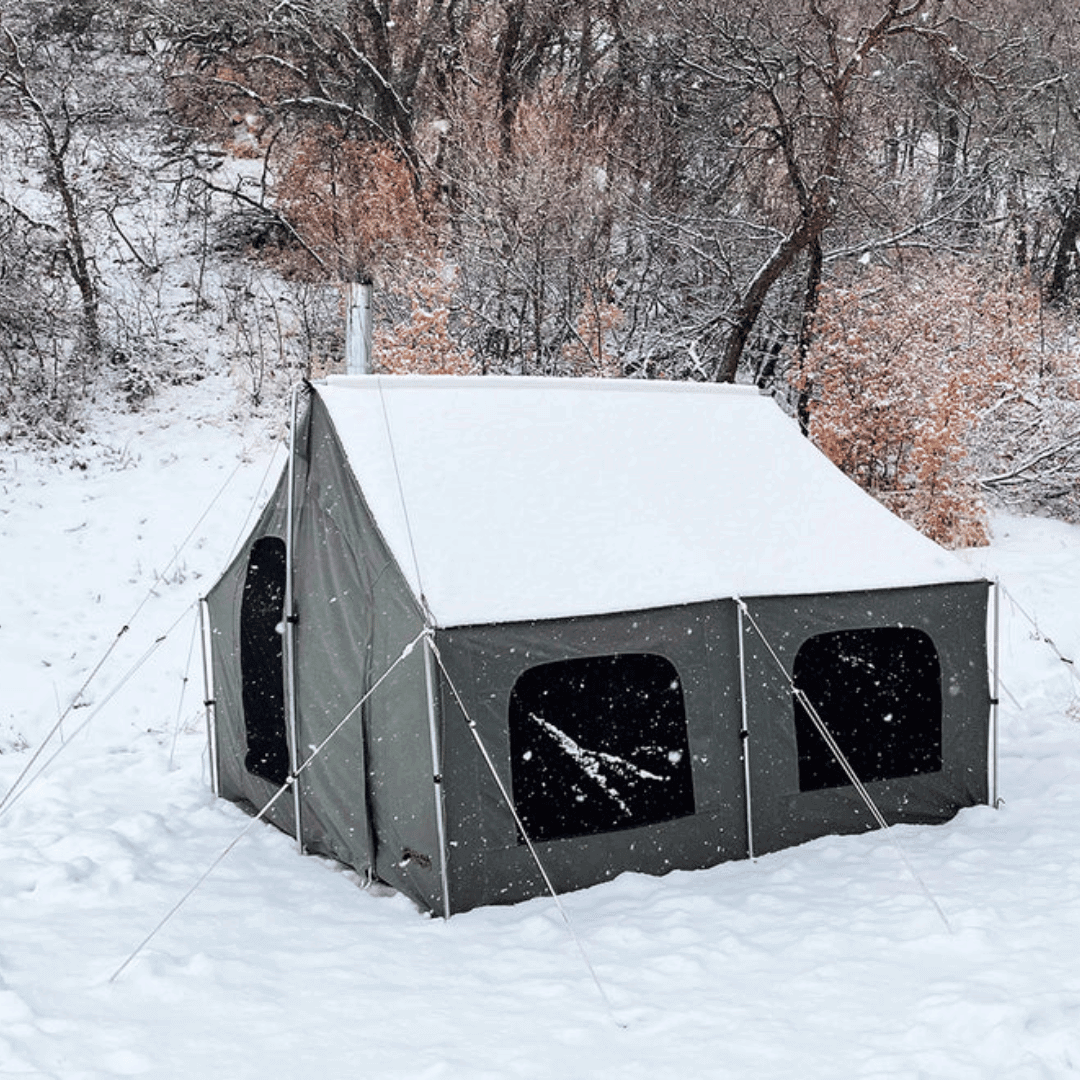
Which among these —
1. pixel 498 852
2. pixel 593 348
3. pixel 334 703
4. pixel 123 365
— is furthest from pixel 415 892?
pixel 123 365

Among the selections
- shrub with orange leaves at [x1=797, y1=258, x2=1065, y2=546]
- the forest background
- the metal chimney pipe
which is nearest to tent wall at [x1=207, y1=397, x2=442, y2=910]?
the metal chimney pipe

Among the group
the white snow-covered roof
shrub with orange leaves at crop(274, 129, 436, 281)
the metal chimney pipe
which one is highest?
shrub with orange leaves at crop(274, 129, 436, 281)

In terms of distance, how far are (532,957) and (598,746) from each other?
1.19 meters

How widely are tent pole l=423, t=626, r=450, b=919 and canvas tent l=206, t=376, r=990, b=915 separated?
10mm

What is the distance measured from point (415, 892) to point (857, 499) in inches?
143

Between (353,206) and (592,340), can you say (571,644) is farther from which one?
(353,206)

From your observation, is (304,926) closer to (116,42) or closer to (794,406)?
(794,406)

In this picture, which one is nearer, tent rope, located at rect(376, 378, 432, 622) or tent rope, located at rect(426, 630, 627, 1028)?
tent rope, located at rect(426, 630, 627, 1028)

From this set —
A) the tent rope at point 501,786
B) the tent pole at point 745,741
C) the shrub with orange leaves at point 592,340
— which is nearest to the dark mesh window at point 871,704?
the tent pole at point 745,741

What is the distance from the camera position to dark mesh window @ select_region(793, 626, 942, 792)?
6230 millimetres

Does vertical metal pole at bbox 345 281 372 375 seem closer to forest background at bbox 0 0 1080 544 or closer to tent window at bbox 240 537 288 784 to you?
tent window at bbox 240 537 288 784

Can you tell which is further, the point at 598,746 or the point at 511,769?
the point at 598,746

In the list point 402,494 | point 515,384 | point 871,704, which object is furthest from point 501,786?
point 515,384

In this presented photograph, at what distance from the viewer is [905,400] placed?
1288 cm
